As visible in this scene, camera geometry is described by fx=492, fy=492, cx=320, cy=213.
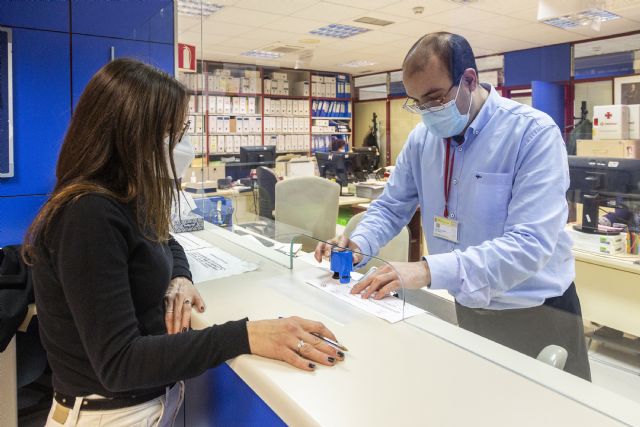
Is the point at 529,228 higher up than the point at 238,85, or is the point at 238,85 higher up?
the point at 238,85

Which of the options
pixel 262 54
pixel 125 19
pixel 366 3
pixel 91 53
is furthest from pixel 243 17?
pixel 91 53

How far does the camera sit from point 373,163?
6102mm

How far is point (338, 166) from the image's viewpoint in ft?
18.9

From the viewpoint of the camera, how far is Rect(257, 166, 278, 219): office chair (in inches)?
188

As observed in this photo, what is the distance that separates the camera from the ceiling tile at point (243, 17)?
521cm

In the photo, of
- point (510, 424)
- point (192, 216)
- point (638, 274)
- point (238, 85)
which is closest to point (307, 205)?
point (192, 216)

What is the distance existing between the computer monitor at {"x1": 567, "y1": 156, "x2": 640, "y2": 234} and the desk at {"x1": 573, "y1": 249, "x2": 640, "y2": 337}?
217mm

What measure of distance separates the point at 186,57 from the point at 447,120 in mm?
1835

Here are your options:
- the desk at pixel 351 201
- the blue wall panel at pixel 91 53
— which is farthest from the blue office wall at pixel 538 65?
the blue wall panel at pixel 91 53

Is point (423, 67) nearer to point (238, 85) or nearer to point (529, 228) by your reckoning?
point (529, 228)

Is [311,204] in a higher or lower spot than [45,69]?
lower

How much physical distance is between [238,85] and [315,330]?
7.68 metres

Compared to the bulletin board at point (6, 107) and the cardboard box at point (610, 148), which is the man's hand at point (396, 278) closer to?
the bulletin board at point (6, 107)

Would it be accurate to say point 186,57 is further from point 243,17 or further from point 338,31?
point 338,31
